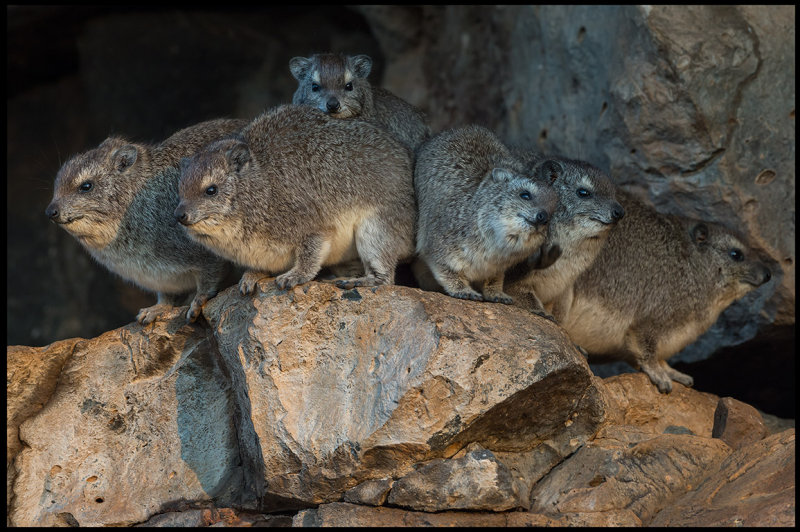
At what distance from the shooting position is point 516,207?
7254 mm

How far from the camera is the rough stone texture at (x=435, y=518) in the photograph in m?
6.12

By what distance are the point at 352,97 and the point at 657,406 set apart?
12.7ft

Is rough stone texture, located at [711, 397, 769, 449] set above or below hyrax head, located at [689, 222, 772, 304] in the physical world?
below

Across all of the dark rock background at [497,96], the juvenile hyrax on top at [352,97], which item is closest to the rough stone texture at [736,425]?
the dark rock background at [497,96]

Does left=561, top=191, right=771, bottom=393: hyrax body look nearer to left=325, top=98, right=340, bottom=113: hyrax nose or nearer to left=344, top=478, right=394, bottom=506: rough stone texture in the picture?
left=325, top=98, right=340, bottom=113: hyrax nose

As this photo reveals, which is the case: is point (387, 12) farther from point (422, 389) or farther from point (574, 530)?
point (574, 530)

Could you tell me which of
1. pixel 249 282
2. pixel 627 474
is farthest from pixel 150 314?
pixel 627 474

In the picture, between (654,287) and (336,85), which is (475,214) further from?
(654,287)

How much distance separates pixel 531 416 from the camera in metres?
6.79

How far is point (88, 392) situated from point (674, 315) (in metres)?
5.28

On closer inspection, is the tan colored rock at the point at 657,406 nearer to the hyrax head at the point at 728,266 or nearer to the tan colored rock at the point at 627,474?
the tan colored rock at the point at 627,474

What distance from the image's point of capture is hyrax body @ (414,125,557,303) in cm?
727

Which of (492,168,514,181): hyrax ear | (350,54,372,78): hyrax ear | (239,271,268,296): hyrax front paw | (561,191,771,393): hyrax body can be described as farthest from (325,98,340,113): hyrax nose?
(561,191,771,393): hyrax body

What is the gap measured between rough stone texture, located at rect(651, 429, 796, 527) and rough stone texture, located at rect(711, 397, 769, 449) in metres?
0.64
